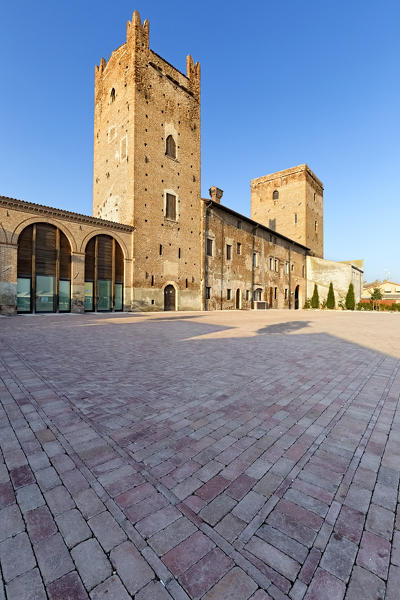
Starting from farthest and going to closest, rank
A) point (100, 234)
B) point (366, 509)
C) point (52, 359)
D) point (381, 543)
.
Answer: point (100, 234)
point (52, 359)
point (366, 509)
point (381, 543)

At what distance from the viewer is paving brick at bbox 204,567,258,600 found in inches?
48.2

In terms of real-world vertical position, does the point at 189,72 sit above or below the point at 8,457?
above

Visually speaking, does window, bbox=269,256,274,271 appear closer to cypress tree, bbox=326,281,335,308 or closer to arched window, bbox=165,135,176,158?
cypress tree, bbox=326,281,335,308

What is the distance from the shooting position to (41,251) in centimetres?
1730

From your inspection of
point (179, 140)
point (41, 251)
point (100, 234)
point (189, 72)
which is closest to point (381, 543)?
point (41, 251)

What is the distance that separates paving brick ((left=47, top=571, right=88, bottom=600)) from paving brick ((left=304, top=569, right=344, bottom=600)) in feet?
3.20

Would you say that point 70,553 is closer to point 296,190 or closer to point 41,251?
point 41,251

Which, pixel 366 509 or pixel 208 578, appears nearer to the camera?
pixel 208 578

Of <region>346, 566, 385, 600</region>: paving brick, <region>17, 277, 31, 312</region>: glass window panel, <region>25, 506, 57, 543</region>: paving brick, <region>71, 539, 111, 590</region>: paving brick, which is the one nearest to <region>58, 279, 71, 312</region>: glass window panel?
<region>17, 277, 31, 312</region>: glass window panel

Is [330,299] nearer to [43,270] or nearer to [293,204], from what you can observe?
[293,204]

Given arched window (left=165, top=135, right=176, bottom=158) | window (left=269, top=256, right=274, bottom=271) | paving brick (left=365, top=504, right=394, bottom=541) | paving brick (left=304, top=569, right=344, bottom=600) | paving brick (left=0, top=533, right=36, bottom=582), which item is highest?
arched window (left=165, top=135, right=176, bottom=158)

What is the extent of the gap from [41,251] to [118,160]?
1050cm

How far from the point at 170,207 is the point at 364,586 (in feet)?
80.5

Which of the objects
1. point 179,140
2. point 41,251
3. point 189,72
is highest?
point 189,72
